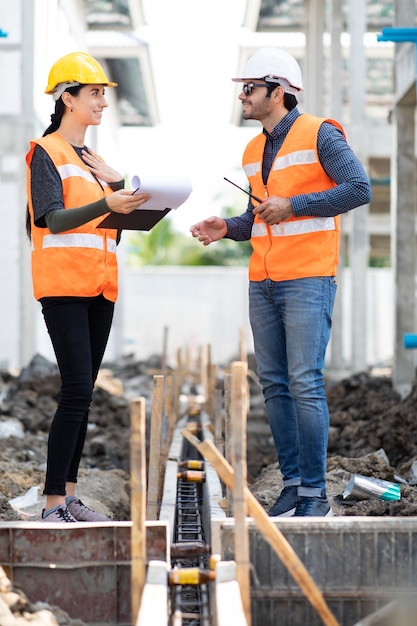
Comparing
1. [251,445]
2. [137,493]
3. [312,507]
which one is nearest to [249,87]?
[312,507]

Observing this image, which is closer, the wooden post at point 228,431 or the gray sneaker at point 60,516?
the gray sneaker at point 60,516

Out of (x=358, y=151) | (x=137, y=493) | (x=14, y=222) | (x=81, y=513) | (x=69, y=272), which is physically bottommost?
(x=81, y=513)

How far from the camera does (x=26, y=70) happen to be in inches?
564

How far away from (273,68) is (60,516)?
6.55 feet

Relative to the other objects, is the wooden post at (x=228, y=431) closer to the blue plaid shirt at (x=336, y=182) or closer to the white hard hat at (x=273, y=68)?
the blue plaid shirt at (x=336, y=182)

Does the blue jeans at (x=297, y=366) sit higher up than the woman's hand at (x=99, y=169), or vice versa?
the woman's hand at (x=99, y=169)

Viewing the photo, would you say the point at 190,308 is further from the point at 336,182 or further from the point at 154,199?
the point at 154,199

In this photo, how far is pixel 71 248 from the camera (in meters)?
3.74

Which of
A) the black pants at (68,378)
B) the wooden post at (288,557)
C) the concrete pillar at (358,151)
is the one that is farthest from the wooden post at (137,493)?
the concrete pillar at (358,151)

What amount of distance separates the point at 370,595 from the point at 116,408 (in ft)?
25.0

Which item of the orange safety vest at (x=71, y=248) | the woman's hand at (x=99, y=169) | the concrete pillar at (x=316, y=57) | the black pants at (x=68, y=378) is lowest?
the black pants at (x=68, y=378)

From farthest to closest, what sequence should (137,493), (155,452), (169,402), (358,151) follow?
(358,151), (169,402), (155,452), (137,493)

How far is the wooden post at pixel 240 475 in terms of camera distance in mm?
2646

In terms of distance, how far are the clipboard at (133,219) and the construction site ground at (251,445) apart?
132 cm
